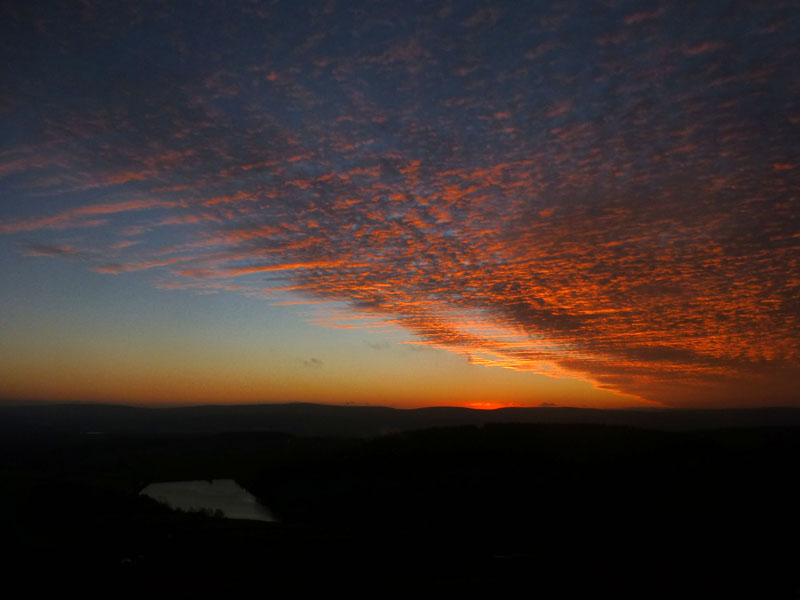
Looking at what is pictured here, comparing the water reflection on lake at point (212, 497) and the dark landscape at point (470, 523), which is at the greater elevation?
the dark landscape at point (470, 523)

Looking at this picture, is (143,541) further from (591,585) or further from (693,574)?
(693,574)

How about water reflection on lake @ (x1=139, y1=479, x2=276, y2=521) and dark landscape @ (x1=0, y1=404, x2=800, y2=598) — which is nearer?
dark landscape @ (x1=0, y1=404, x2=800, y2=598)

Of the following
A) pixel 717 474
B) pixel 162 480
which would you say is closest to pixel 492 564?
pixel 717 474

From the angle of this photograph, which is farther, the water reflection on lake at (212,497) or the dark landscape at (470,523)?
the water reflection on lake at (212,497)

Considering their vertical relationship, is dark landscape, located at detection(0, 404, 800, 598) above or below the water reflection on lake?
above
